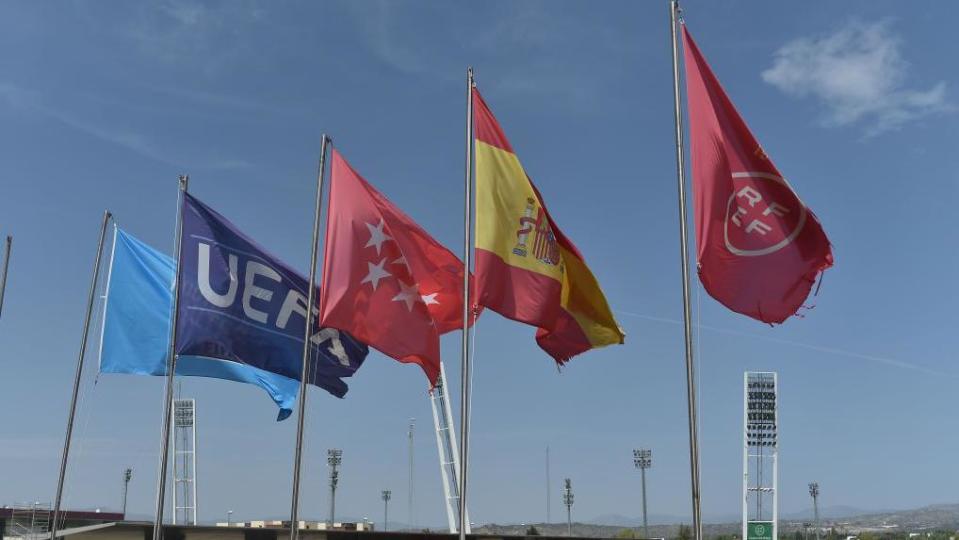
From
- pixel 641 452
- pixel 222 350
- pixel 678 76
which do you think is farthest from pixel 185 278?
pixel 641 452

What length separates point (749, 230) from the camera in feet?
52.5

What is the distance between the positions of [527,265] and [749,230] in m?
4.56

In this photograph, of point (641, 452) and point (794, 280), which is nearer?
point (794, 280)

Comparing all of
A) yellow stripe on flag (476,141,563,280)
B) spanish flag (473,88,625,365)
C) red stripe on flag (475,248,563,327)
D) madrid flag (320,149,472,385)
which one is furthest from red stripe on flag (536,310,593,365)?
madrid flag (320,149,472,385)

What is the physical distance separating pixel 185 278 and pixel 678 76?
11.1 metres

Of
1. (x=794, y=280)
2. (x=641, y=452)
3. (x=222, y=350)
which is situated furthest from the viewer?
(x=641, y=452)

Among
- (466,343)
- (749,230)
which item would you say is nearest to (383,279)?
(466,343)

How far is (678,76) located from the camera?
16906 mm

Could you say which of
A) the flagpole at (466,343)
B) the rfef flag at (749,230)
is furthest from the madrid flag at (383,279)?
the rfef flag at (749,230)

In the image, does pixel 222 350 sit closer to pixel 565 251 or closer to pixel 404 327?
pixel 404 327

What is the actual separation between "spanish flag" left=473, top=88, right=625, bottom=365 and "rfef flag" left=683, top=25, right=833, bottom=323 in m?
3.85

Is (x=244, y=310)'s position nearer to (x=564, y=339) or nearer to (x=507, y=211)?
(x=507, y=211)

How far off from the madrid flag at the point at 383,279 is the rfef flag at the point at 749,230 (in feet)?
20.7

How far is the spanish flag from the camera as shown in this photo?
18734mm
